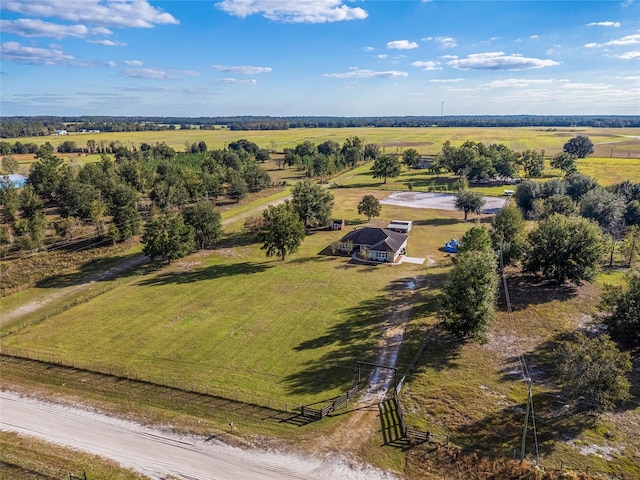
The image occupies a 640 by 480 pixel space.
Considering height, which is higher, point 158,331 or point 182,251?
point 182,251

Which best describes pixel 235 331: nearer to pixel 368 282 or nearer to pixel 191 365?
pixel 191 365

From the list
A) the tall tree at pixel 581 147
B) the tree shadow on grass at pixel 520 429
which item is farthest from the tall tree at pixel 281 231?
the tall tree at pixel 581 147

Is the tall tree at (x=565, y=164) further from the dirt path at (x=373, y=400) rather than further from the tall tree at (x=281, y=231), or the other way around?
the dirt path at (x=373, y=400)

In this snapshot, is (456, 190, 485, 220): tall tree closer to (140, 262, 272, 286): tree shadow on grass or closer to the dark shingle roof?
the dark shingle roof

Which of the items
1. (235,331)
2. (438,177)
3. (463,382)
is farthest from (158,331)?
(438,177)

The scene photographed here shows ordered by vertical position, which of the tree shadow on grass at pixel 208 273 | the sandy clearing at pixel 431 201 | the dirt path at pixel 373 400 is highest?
the sandy clearing at pixel 431 201

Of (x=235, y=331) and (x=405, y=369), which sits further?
(x=235, y=331)

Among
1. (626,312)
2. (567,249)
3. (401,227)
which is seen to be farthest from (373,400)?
(401,227)
